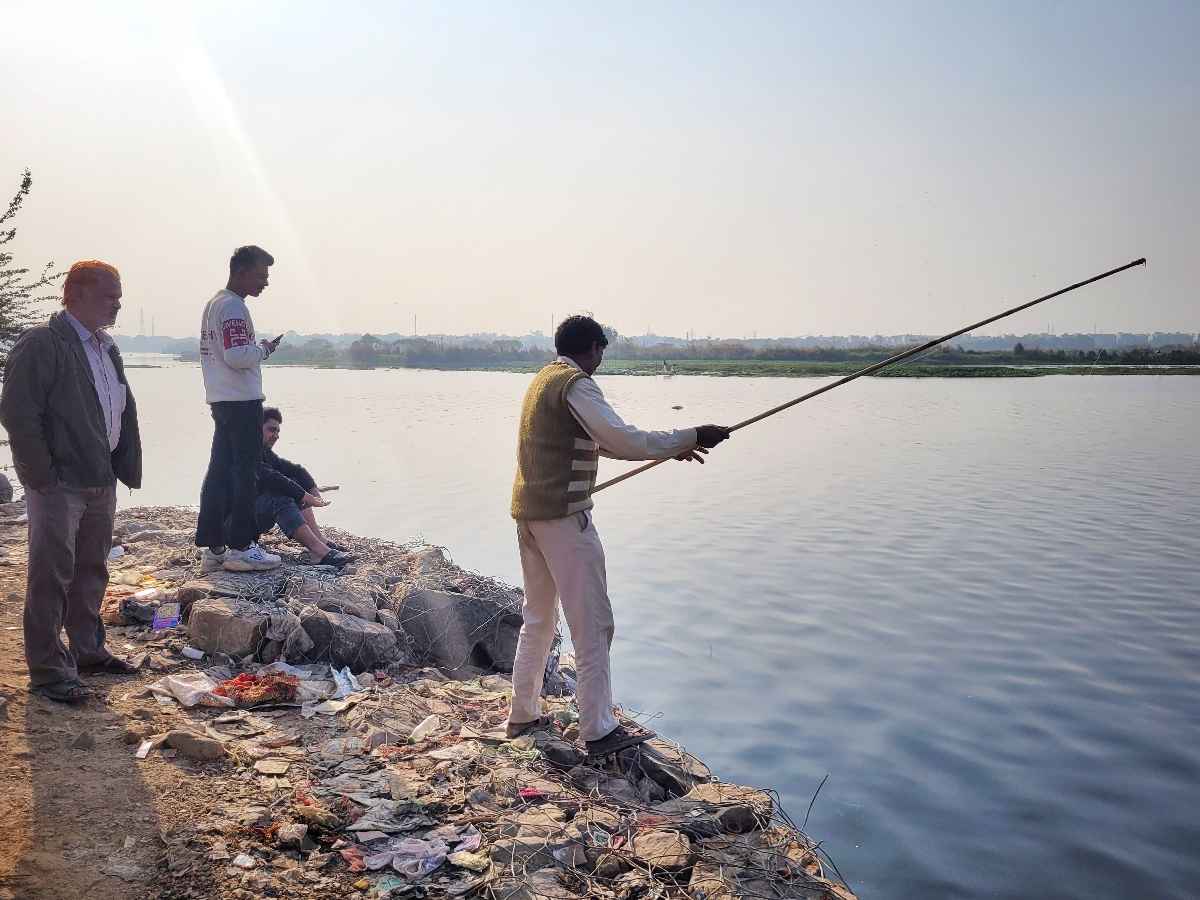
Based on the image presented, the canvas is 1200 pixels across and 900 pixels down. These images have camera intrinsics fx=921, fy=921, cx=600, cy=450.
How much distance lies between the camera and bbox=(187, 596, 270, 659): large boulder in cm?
620

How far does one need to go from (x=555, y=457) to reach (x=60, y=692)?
9.45 ft

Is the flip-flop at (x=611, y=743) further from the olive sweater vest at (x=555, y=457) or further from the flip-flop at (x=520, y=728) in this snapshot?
the olive sweater vest at (x=555, y=457)

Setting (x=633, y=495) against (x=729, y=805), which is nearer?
(x=729, y=805)

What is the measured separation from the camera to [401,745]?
5094 mm

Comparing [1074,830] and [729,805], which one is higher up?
[729,805]

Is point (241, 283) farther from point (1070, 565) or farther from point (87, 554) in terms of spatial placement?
point (1070, 565)

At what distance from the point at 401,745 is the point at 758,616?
5082 millimetres

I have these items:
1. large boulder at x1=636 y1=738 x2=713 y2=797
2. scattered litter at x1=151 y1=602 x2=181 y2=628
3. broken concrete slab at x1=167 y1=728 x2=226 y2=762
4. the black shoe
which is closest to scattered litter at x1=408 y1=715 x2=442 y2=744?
broken concrete slab at x1=167 y1=728 x2=226 y2=762

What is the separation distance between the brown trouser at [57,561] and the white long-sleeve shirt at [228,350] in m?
1.78

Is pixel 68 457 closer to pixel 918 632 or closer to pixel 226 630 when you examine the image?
pixel 226 630

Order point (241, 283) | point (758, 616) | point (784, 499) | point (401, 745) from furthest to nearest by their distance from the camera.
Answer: point (784, 499) → point (758, 616) → point (241, 283) → point (401, 745)

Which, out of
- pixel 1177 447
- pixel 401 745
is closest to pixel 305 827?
pixel 401 745

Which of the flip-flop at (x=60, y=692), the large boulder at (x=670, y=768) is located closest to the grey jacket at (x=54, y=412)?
the flip-flop at (x=60, y=692)

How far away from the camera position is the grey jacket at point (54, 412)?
190 inches
